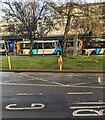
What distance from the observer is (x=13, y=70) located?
23.6 meters

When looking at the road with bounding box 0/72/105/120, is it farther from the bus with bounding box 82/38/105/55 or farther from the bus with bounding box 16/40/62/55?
the bus with bounding box 16/40/62/55

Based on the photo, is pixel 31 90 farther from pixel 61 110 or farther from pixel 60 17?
pixel 60 17

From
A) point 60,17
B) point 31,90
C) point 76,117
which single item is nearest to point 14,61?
point 60,17

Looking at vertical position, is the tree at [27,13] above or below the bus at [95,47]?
above

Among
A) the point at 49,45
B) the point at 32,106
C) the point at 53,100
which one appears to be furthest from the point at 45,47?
the point at 32,106

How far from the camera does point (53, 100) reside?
37.3 ft

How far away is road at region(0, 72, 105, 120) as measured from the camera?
9.41m

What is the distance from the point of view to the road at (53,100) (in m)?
9.41

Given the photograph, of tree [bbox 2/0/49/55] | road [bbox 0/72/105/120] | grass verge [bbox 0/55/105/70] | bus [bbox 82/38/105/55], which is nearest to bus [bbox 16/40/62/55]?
bus [bbox 82/38/105/55]

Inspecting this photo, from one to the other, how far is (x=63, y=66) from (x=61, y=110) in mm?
14375


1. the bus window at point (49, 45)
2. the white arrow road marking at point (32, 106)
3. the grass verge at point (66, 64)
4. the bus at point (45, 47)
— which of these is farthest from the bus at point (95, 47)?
the white arrow road marking at point (32, 106)

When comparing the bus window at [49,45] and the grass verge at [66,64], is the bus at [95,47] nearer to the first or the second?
the bus window at [49,45]

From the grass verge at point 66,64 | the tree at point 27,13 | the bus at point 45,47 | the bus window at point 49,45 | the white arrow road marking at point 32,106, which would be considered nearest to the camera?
the white arrow road marking at point 32,106

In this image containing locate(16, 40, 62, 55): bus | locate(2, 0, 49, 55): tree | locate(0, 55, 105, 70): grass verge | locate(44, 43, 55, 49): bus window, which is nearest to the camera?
locate(0, 55, 105, 70): grass verge
